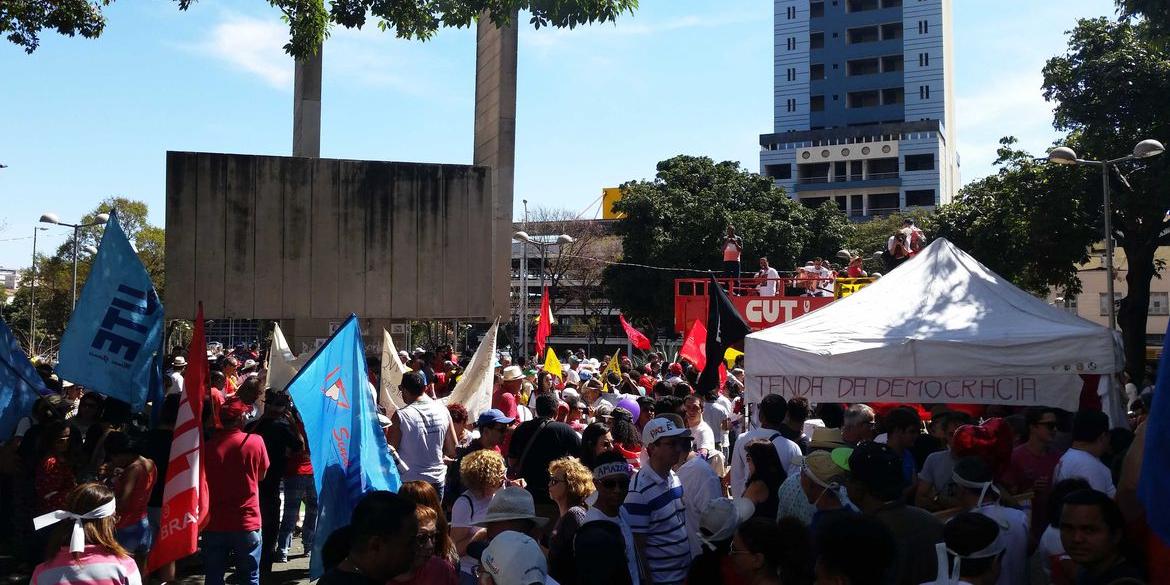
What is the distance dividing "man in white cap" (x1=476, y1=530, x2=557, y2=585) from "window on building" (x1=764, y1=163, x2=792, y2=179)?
79038mm

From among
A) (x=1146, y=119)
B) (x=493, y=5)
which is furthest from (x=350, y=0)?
(x=1146, y=119)

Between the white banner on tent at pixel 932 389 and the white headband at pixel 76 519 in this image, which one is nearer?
the white headband at pixel 76 519

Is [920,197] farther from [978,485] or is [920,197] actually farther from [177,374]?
[978,485]

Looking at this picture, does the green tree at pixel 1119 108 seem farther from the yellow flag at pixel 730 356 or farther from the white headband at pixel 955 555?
the white headband at pixel 955 555

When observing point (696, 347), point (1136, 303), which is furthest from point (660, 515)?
point (1136, 303)

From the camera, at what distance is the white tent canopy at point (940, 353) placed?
315 inches

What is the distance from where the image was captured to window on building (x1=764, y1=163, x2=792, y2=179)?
8075cm

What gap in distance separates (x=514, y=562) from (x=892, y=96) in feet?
271

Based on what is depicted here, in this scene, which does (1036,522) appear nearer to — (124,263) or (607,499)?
(607,499)

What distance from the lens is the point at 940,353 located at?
8.12 m

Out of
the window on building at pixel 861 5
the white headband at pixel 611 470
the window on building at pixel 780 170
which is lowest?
the white headband at pixel 611 470

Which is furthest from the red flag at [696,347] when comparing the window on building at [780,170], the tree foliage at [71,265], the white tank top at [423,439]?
the window on building at [780,170]

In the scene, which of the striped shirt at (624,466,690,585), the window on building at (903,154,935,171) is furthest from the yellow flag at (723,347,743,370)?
the window on building at (903,154,935,171)

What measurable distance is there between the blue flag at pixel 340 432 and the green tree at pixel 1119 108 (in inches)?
926
